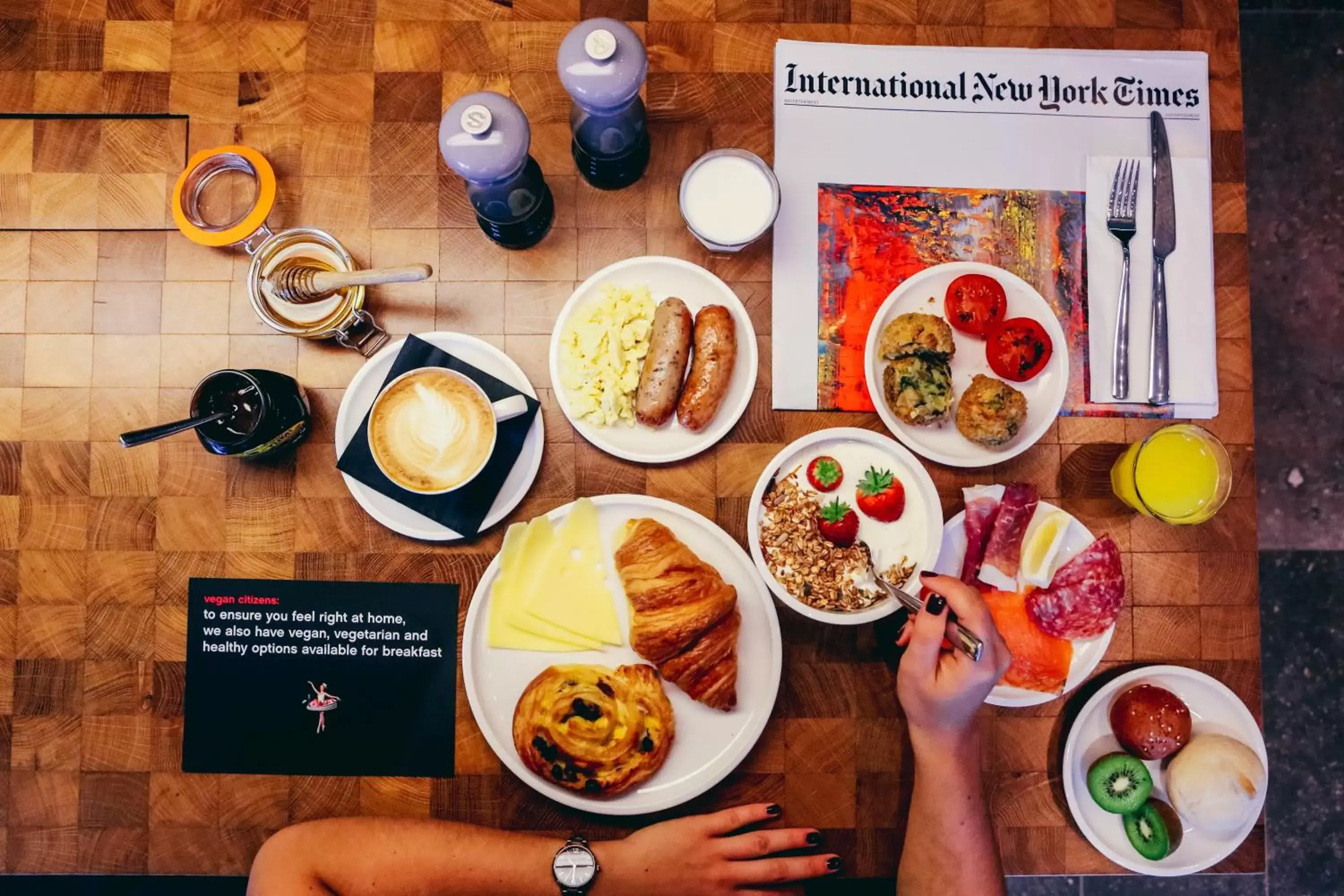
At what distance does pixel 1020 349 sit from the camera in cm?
166

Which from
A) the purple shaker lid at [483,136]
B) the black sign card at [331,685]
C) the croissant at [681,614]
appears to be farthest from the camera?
the black sign card at [331,685]

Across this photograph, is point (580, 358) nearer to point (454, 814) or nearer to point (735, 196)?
point (735, 196)

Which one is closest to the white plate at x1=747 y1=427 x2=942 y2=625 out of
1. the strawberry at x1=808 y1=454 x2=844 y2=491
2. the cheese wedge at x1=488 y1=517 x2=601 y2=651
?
the strawberry at x1=808 y1=454 x2=844 y2=491

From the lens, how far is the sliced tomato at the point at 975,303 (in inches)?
66.0

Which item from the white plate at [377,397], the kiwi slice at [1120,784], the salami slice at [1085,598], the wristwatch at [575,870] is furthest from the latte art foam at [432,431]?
the kiwi slice at [1120,784]

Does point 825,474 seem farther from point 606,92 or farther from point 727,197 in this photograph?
point 606,92

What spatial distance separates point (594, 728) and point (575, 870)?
1.06 feet

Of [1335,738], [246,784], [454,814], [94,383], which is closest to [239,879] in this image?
[246,784]

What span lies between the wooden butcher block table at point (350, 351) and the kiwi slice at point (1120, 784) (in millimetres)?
91

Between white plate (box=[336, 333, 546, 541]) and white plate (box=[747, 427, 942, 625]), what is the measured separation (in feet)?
1.69

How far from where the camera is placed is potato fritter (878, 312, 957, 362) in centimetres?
165

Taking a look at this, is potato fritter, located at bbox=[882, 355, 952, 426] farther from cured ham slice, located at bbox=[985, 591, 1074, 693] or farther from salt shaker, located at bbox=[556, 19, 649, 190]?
salt shaker, located at bbox=[556, 19, 649, 190]

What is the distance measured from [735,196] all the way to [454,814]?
Result: 1.51 m

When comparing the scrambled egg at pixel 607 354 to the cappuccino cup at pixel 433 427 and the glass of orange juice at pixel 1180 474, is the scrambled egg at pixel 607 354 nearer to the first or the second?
the cappuccino cup at pixel 433 427
